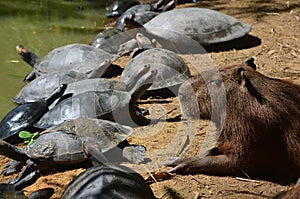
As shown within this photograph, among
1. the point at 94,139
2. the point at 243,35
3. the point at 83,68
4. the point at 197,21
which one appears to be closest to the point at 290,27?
the point at 243,35

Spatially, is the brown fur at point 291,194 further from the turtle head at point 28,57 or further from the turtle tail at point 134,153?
the turtle head at point 28,57

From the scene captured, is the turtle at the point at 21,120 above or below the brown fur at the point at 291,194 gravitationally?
below

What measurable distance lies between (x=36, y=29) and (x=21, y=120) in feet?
17.3

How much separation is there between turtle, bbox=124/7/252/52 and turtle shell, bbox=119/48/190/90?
4.60 ft

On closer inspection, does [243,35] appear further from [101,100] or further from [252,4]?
[101,100]

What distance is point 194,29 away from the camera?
9.05 m

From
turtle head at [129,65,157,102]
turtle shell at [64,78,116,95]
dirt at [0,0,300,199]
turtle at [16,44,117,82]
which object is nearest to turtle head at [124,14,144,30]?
dirt at [0,0,300,199]

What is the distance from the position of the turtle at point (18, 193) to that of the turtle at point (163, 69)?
258 centimetres

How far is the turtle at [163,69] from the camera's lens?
715 centimetres

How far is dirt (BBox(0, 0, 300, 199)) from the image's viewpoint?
484 cm

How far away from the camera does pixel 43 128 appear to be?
640 cm

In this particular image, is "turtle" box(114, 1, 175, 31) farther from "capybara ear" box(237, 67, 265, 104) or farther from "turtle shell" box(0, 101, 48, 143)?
"capybara ear" box(237, 67, 265, 104)

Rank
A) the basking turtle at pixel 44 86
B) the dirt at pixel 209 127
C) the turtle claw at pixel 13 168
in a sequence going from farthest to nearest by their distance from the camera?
the basking turtle at pixel 44 86 → the turtle claw at pixel 13 168 → the dirt at pixel 209 127

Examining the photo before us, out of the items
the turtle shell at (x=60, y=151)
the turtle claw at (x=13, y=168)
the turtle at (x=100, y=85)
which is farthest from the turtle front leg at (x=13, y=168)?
the turtle at (x=100, y=85)
